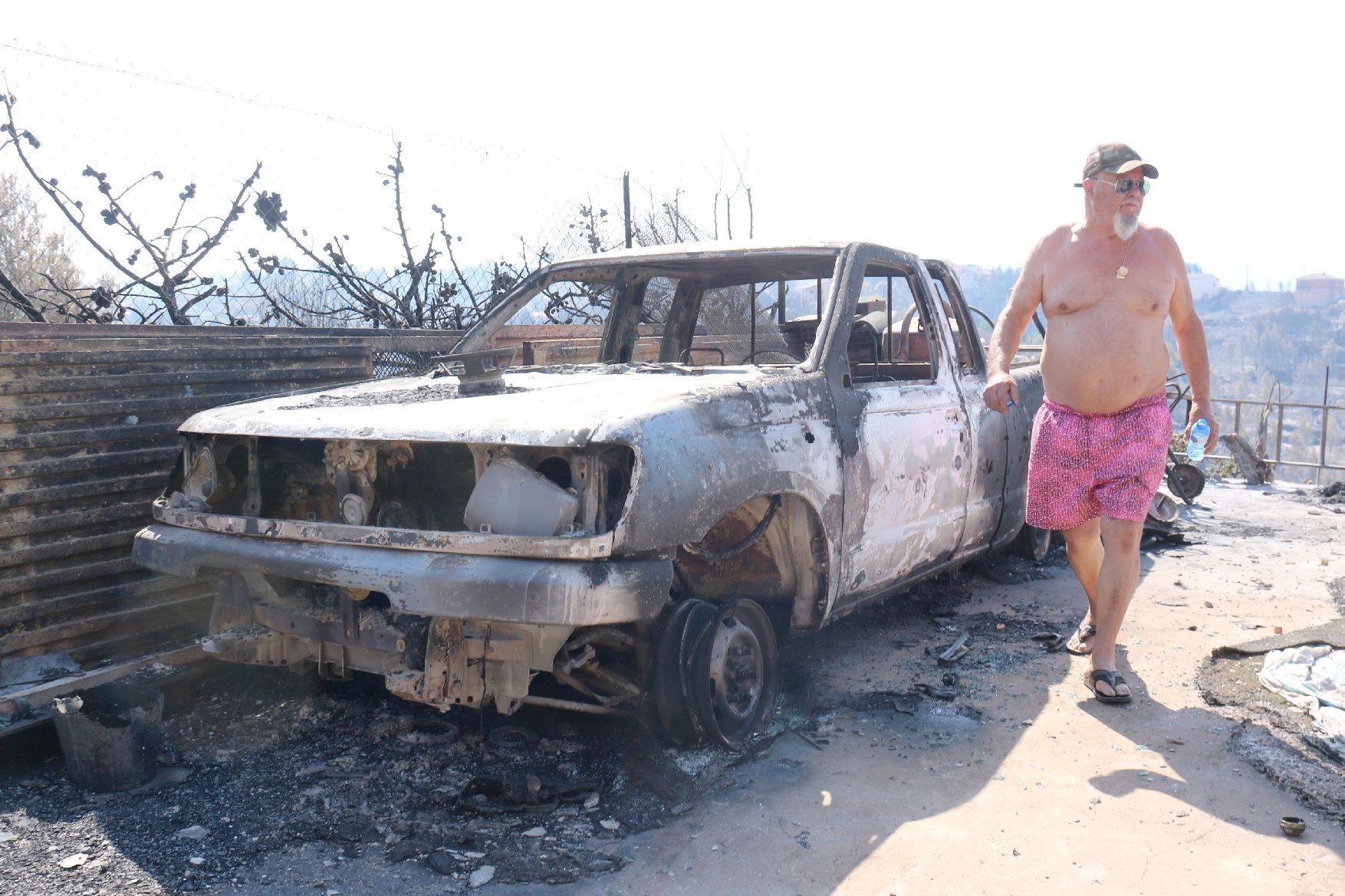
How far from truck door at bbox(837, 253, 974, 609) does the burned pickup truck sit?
0.04 ft

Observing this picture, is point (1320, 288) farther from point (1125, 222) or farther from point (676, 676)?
point (676, 676)

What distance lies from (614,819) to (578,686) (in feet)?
1.30

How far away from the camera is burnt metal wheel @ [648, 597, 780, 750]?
3.02 m

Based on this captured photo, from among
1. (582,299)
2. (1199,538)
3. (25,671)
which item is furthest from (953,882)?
(582,299)

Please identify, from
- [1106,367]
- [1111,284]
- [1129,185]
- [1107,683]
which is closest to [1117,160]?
[1129,185]

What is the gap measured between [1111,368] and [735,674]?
5.93ft

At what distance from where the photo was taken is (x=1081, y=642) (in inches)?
165

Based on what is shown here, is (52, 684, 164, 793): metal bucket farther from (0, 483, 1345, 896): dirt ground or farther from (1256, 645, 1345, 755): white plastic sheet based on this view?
(1256, 645, 1345, 755): white plastic sheet

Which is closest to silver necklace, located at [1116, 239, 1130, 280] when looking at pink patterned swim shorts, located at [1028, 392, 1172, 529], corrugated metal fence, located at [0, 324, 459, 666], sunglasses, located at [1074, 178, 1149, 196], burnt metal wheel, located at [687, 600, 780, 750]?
sunglasses, located at [1074, 178, 1149, 196]

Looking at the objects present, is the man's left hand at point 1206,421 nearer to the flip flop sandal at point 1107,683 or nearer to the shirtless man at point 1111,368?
the shirtless man at point 1111,368

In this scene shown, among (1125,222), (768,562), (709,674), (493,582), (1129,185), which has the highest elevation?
(1129,185)

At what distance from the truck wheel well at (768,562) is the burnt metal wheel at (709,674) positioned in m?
0.15

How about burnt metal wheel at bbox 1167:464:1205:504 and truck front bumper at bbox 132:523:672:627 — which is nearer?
truck front bumper at bbox 132:523:672:627

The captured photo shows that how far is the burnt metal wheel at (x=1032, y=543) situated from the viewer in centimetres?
588
